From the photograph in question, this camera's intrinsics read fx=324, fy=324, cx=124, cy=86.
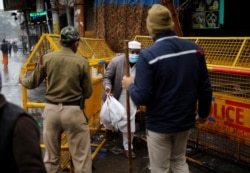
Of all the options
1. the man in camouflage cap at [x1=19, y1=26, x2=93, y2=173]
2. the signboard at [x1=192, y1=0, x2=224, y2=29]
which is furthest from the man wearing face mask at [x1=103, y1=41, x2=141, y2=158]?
the signboard at [x1=192, y1=0, x2=224, y2=29]

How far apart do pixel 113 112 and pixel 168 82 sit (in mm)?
1884

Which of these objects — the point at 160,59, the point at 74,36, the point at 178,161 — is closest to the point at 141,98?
the point at 160,59

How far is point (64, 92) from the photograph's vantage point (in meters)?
3.52

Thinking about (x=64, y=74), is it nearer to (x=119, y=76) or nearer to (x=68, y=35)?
(x=68, y=35)

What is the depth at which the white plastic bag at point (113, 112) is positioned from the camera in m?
4.51

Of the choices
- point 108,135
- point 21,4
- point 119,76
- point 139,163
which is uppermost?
point 21,4

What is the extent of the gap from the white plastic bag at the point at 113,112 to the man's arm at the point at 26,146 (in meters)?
2.88

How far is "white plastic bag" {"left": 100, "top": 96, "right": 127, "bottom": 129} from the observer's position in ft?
14.8

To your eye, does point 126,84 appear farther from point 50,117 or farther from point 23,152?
point 23,152

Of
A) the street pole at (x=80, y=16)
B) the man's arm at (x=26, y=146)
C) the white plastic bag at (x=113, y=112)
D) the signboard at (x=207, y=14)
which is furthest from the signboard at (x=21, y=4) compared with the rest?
the man's arm at (x=26, y=146)

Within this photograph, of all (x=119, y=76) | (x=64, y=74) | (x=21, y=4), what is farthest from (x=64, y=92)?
(x=21, y=4)

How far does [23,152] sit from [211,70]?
3099 mm

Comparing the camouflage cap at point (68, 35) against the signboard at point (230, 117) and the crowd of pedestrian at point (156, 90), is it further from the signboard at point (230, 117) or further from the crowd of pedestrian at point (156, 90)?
the signboard at point (230, 117)

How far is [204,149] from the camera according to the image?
506 centimetres
